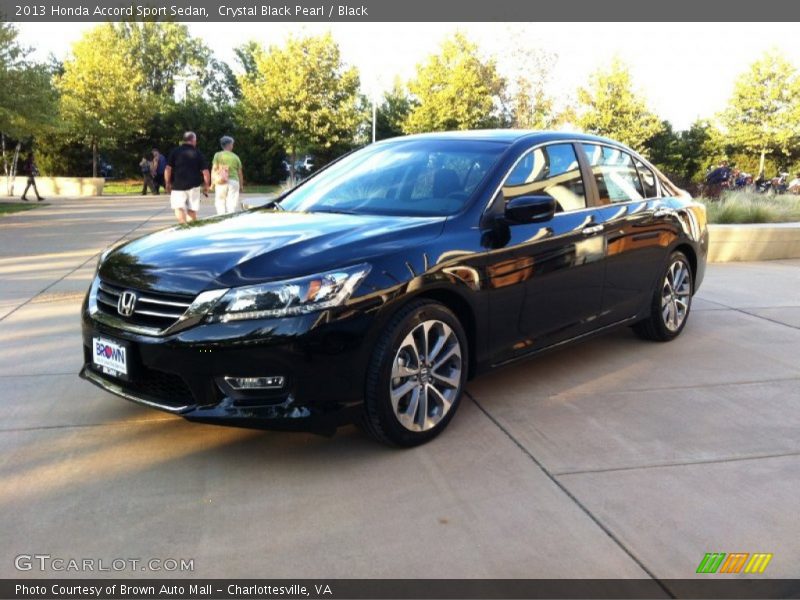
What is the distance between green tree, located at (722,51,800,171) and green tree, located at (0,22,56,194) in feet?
109

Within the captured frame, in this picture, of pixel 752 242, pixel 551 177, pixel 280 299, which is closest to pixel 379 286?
pixel 280 299

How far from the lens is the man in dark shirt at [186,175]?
11.7 m

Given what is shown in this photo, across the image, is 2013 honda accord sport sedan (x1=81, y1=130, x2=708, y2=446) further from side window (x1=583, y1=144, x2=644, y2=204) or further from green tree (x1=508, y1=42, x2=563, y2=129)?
green tree (x1=508, y1=42, x2=563, y2=129)

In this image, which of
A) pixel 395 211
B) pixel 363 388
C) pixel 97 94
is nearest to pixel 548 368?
pixel 395 211

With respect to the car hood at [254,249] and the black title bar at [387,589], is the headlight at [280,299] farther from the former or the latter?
the black title bar at [387,589]

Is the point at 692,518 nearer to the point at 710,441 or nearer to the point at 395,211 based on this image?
the point at 710,441

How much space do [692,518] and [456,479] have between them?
102cm

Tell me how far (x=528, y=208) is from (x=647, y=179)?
82.9 inches

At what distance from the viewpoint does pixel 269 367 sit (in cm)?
336

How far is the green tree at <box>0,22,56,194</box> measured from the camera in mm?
19297

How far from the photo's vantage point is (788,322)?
6.69 m

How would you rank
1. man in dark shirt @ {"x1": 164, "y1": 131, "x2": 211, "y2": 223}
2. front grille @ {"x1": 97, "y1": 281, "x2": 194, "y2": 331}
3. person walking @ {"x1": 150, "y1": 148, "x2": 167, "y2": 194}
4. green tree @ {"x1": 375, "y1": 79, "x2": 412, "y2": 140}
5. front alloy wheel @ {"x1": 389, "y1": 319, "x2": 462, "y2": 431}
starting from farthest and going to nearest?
green tree @ {"x1": 375, "y1": 79, "x2": 412, "y2": 140} < person walking @ {"x1": 150, "y1": 148, "x2": 167, "y2": 194} < man in dark shirt @ {"x1": 164, "y1": 131, "x2": 211, "y2": 223} < front alloy wheel @ {"x1": 389, "y1": 319, "x2": 462, "y2": 431} < front grille @ {"x1": 97, "y1": 281, "x2": 194, "y2": 331}

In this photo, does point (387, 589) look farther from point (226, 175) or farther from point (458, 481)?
point (226, 175)

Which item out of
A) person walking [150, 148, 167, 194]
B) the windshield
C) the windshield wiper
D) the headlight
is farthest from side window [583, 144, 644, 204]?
person walking [150, 148, 167, 194]
